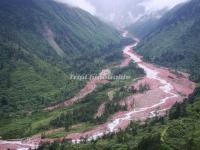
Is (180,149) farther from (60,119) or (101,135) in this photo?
(60,119)

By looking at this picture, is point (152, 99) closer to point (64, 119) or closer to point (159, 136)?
point (64, 119)

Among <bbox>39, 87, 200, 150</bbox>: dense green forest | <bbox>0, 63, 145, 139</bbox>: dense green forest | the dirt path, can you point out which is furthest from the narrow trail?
<bbox>39, 87, 200, 150</bbox>: dense green forest

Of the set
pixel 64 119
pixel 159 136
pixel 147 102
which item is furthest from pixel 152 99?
pixel 159 136

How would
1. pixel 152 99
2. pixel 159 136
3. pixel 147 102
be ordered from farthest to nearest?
pixel 152 99 < pixel 147 102 < pixel 159 136

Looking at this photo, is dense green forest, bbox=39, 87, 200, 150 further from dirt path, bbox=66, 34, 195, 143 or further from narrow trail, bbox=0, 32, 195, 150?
dirt path, bbox=66, 34, 195, 143

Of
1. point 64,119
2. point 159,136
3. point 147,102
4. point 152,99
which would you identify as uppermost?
point 152,99

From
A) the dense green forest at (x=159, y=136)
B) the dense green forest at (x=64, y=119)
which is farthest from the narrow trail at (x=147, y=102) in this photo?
the dense green forest at (x=159, y=136)
